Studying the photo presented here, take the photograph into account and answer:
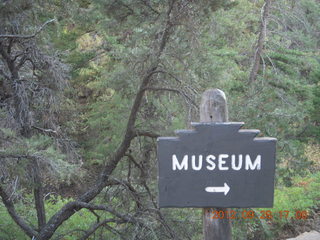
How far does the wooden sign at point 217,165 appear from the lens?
2227 mm

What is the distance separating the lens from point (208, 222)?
2445 mm

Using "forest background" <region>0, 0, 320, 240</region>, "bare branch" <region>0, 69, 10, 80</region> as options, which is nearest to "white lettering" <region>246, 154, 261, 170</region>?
"forest background" <region>0, 0, 320, 240</region>

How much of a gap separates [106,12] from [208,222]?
3.27 m

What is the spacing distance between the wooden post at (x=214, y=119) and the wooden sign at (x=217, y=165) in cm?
19

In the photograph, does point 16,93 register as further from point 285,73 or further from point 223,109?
point 285,73

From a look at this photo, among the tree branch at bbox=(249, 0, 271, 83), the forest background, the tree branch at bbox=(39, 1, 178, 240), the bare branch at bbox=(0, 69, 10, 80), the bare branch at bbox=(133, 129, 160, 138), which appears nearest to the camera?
the forest background

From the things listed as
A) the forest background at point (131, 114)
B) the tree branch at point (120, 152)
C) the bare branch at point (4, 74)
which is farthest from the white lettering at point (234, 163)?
the bare branch at point (4, 74)

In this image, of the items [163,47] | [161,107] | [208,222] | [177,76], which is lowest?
Answer: [208,222]

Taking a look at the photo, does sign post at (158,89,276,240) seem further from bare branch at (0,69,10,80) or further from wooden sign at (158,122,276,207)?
bare branch at (0,69,10,80)

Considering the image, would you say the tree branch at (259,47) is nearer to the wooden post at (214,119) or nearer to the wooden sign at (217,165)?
the wooden post at (214,119)

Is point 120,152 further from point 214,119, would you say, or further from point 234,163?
point 234,163

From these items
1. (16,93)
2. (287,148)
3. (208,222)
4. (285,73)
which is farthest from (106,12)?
(285,73)

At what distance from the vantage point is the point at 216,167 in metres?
2.23

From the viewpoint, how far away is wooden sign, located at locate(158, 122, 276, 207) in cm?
223
